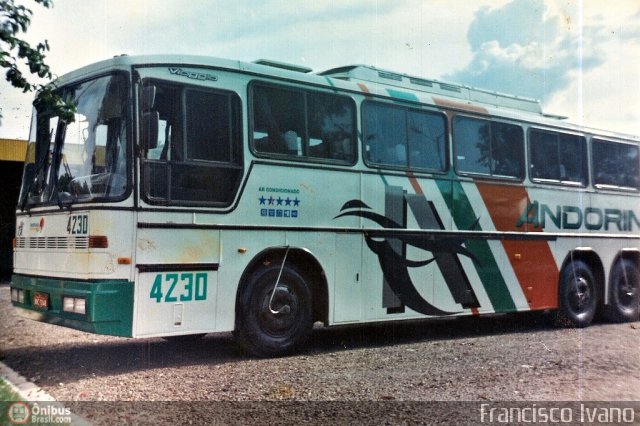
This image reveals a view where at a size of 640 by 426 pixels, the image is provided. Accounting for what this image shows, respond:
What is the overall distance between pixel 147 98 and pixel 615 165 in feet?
30.5

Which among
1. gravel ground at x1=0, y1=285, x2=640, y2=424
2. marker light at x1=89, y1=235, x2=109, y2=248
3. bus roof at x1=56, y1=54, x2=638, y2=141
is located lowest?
gravel ground at x1=0, y1=285, x2=640, y2=424

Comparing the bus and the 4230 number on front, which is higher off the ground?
the bus

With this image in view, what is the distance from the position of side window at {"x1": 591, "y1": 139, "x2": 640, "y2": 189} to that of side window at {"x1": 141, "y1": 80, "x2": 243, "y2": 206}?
753 centimetres

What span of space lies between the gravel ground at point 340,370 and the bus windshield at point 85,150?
181 centimetres

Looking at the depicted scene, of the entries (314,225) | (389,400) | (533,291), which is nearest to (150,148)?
(314,225)

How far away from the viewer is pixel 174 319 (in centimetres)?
739

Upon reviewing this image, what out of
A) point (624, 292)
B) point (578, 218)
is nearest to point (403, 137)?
point (578, 218)

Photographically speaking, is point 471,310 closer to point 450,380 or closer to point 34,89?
point 450,380

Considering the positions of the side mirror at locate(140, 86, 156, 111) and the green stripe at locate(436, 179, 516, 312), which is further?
the green stripe at locate(436, 179, 516, 312)

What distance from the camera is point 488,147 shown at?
10922 mm

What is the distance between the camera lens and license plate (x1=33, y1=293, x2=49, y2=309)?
25.0 feet

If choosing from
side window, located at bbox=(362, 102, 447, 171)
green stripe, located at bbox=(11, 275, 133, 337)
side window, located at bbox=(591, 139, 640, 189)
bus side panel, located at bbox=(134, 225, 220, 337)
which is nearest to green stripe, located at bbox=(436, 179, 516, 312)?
side window, located at bbox=(362, 102, 447, 171)

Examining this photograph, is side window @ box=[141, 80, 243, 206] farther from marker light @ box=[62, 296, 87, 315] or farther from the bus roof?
marker light @ box=[62, 296, 87, 315]

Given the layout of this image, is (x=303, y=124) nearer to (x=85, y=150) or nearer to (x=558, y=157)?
(x=85, y=150)
